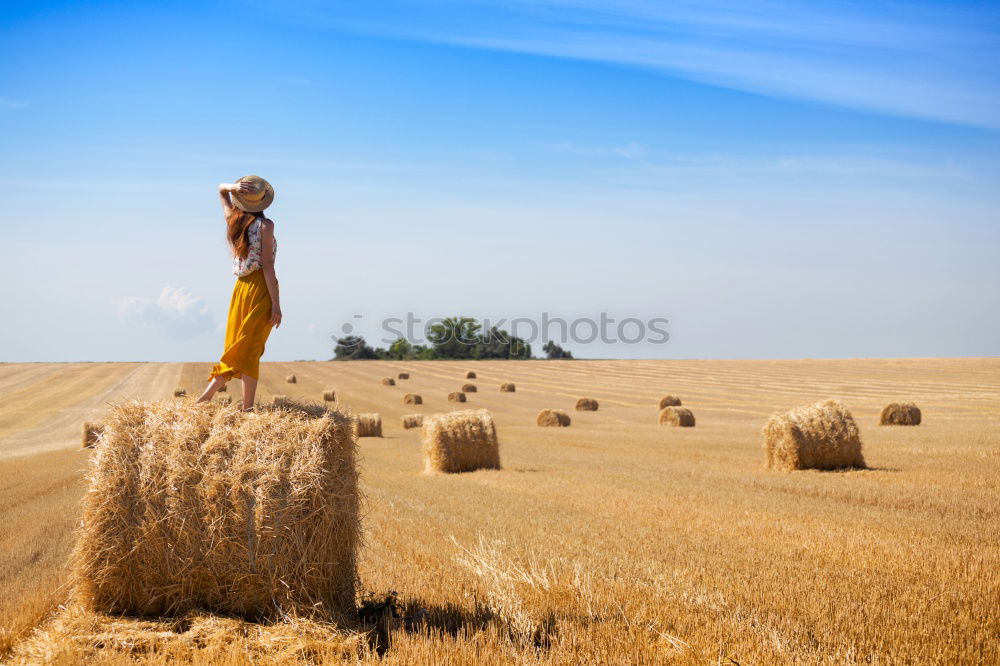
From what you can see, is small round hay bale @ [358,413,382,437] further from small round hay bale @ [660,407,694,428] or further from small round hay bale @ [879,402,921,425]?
small round hay bale @ [879,402,921,425]

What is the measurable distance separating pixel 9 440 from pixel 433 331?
170 feet

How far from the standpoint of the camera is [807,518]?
31.8ft

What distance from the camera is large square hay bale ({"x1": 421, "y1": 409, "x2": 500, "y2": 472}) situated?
53.3 ft

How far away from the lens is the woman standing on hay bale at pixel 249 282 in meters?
6.26

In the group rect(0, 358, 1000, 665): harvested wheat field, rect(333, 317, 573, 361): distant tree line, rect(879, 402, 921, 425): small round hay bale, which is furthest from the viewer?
rect(333, 317, 573, 361): distant tree line

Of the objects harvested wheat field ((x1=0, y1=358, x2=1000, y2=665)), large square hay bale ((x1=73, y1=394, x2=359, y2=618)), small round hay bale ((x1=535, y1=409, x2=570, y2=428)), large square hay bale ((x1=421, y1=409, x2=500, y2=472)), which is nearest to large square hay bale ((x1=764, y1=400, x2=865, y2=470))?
harvested wheat field ((x1=0, y1=358, x2=1000, y2=665))

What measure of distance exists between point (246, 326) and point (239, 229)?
2.49 feet

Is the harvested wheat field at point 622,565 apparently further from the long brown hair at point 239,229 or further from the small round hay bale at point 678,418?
the small round hay bale at point 678,418

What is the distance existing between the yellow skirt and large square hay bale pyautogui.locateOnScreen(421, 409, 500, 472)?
1009 cm

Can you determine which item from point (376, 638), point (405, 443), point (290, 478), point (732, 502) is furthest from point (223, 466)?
point (405, 443)

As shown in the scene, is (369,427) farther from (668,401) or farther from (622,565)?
(622,565)

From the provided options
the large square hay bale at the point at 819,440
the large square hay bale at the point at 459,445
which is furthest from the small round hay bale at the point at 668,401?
the large square hay bale at the point at 819,440

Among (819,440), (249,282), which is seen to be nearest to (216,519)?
(249,282)

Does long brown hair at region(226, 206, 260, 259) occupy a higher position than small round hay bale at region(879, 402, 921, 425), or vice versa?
long brown hair at region(226, 206, 260, 259)
